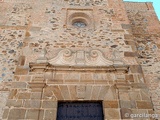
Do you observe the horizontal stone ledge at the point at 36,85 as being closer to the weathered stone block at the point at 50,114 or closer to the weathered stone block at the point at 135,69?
the weathered stone block at the point at 50,114

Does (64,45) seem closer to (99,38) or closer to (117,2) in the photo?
(99,38)

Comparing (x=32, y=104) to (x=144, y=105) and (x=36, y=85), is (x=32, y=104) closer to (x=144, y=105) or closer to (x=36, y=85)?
(x=36, y=85)

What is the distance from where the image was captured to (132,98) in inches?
188

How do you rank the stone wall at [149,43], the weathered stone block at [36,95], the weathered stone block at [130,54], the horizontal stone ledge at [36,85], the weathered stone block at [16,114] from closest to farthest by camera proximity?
the weathered stone block at [16,114], the weathered stone block at [36,95], the horizontal stone ledge at [36,85], the weathered stone block at [130,54], the stone wall at [149,43]

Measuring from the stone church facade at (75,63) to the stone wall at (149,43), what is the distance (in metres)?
0.03

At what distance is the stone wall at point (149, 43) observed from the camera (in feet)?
21.0

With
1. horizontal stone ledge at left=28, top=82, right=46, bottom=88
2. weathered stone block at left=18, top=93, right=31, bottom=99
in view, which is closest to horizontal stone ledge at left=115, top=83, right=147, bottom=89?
horizontal stone ledge at left=28, top=82, right=46, bottom=88

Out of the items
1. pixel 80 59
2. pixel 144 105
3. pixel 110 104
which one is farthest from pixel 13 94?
pixel 144 105

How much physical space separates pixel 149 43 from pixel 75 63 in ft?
12.0

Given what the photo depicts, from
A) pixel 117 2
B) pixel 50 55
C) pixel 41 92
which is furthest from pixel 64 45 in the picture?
pixel 117 2

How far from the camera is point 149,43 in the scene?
304 inches

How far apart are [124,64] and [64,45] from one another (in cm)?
177

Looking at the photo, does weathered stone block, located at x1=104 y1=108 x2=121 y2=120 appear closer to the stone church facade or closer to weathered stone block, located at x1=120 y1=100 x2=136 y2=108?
the stone church facade

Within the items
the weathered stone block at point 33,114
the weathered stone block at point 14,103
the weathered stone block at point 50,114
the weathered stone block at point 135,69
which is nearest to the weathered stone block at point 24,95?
the weathered stone block at point 14,103
